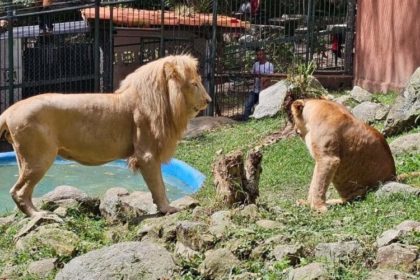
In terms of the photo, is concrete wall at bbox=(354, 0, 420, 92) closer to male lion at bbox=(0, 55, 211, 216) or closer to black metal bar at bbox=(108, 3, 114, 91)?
black metal bar at bbox=(108, 3, 114, 91)

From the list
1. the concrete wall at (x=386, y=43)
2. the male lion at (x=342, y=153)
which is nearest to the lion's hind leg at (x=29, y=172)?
the male lion at (x=342, y=153)

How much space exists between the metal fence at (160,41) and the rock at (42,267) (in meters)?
9.03

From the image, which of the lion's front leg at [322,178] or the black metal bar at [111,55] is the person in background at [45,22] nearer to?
the black metal bar at [111,55]

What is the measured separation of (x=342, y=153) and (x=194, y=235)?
1938mm

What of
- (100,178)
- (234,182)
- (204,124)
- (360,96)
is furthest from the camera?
(204,124)

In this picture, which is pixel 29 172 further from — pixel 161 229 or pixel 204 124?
pixel 204 124

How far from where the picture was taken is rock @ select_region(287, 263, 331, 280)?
571cm

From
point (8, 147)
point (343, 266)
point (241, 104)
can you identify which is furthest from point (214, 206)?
point (241, 104)

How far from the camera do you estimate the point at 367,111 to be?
13.2m

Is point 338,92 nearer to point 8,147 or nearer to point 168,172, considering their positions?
point 168,172

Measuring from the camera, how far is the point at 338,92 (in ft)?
55.9

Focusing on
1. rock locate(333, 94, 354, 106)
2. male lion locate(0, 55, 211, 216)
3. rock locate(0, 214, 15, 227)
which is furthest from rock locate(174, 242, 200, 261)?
rock locate(333, 94, 354, 106)

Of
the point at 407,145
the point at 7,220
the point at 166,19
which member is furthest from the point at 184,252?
the point at 166,19

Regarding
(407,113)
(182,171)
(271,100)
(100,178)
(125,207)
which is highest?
(407,113)
